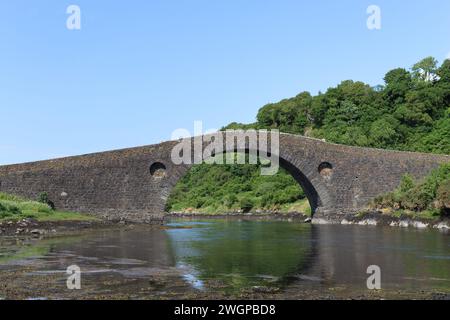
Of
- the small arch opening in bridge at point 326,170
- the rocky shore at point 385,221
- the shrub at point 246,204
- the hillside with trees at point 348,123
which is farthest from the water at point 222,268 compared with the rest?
the shrub at point 246,204

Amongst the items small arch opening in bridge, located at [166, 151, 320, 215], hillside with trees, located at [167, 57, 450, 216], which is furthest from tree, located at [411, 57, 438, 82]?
small arch opening in bridge, located at [166, 151, 320, 215]

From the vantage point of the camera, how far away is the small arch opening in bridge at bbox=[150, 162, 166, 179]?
122 feet

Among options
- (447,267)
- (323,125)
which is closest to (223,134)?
(447,267)

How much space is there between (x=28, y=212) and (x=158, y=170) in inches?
378

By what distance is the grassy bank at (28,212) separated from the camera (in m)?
29.2

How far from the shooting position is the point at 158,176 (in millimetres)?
37344

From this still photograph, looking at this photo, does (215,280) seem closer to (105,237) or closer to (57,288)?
(57,288)

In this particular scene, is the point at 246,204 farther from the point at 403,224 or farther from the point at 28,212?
the point at 28,212

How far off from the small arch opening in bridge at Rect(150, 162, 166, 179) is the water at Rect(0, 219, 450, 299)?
12963 mm

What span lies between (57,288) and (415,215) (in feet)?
96.5

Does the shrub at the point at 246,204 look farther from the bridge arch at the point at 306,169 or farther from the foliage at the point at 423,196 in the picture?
the foliage at the point at 423,196

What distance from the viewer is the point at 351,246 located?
73.7ft

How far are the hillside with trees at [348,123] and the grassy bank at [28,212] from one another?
103ft
